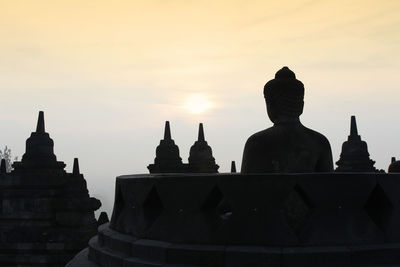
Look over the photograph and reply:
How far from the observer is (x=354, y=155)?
2208 cm

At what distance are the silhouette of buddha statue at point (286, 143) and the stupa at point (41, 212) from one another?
11.0 m

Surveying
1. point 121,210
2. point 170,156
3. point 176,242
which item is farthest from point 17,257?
point 176,242

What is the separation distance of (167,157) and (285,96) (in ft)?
46.1

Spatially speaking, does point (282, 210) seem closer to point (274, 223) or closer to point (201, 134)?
point (274, 223)

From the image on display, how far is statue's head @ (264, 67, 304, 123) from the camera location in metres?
6.11

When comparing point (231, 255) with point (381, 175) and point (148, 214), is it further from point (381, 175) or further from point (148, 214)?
point (381, 175)

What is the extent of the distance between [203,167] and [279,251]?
17.4 metres

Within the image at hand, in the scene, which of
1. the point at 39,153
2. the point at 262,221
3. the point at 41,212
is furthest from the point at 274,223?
the point at 39,153

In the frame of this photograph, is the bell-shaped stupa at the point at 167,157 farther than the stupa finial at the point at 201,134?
No

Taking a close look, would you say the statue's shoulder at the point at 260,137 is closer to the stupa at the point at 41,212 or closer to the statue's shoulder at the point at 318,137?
the statue's shoulder at the point at 318,137

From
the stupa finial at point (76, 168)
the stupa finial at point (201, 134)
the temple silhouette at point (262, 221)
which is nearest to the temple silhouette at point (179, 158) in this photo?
the stupa finial at point (201, 134)

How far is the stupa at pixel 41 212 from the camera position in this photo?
15047 millimetres

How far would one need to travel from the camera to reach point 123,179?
5.79m

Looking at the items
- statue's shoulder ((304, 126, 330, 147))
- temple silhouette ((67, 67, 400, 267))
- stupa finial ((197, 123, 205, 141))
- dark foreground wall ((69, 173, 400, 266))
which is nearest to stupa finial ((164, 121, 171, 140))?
stupa finial ((197, 123, 205, 141))
